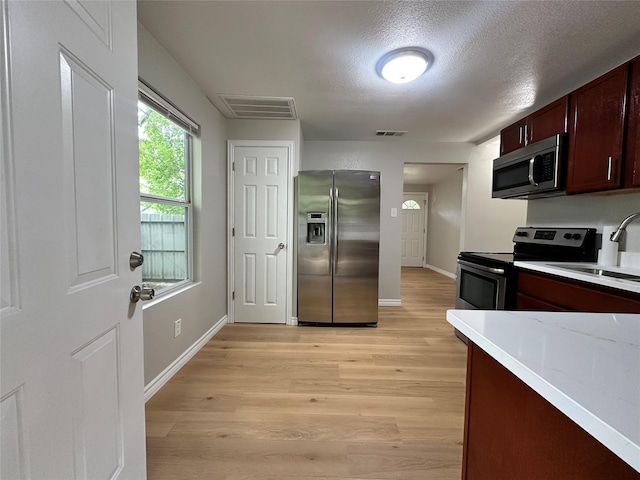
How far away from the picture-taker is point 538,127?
2.22m

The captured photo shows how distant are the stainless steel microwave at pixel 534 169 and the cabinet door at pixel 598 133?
0.07m

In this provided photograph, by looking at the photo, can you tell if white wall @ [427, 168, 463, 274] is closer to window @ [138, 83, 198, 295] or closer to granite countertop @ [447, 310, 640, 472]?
window @ [138, 83, 198, 295]

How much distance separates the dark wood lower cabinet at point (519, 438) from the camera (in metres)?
0.44

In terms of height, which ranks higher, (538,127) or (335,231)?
(538,127)

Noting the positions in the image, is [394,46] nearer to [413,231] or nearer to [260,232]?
[260,232]

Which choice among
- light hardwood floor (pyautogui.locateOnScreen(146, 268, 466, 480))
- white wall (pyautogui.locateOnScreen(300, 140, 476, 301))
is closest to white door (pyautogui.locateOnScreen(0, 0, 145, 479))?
light hardwood floor (pyautogui.locateOnScreen(146, 268, 466, 480))

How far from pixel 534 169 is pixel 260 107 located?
2448mm

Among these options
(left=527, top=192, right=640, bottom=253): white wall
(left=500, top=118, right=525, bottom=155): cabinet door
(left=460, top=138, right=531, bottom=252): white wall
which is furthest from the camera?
(left=460, top=138, right=531, bottom=252): white wall

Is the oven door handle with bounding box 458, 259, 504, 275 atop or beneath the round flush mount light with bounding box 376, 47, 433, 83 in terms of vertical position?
beneath

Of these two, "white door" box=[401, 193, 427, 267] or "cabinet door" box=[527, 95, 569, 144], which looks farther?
"white door" box=[401, 193, 427, 267]

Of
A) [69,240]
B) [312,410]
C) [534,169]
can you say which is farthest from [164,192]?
[534,169]

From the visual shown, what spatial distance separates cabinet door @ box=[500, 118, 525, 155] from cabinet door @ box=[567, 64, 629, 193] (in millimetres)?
435

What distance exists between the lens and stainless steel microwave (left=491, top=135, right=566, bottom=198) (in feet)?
6.57

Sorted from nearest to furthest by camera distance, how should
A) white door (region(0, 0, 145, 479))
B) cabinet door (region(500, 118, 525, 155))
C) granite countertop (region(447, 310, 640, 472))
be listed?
1. granite countertop (region(447, 310, 640, 472))
2. white door (region(0, 0, 145, 479))
3. cabinet door (region(500, 118, 525, 155))
